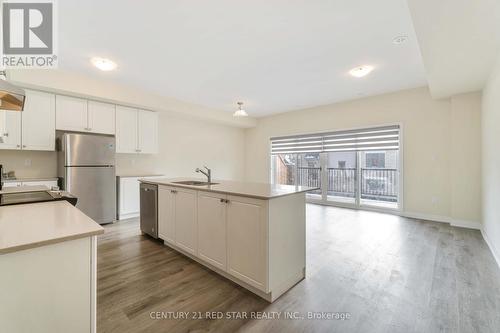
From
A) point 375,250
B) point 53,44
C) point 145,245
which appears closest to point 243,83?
point 53,44

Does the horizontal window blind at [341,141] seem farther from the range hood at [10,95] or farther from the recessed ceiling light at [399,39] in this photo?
the range hood at [10,95]

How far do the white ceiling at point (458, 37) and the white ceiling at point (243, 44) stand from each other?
10.5 inches

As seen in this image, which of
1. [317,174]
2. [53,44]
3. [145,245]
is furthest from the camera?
[317,174]

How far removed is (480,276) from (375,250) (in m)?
0.94

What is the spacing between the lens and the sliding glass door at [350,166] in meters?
4.86

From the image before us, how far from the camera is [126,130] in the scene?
4457 mm

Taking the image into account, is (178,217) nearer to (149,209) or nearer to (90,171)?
(149,209)

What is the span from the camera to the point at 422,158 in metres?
4.35

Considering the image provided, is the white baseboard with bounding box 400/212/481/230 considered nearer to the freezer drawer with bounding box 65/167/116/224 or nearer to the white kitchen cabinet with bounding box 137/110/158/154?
the white kitchen cabinet with bounding box 137/110/158/154

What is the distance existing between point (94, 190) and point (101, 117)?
4.53ft

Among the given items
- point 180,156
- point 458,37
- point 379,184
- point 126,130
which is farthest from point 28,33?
point 379,184

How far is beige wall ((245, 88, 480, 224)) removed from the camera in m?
3.77

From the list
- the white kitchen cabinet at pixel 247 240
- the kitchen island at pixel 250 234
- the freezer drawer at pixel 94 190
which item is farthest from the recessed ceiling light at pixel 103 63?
the white kitchen cabinet at pixel 247 240

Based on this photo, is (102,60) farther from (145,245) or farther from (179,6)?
(145,245)
